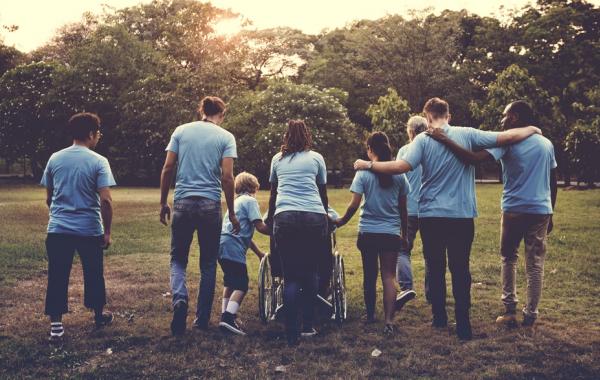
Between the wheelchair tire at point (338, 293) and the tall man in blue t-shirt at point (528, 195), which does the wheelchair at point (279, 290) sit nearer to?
the wheelchair tire at point (338, 293)

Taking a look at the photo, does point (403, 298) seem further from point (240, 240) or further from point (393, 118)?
point (393, 118)

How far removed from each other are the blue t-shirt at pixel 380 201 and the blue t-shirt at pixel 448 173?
1.17 feet

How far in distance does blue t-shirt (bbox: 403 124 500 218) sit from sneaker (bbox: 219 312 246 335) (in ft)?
6.16

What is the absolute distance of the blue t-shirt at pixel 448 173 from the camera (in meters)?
5.27

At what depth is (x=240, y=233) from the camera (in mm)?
5977

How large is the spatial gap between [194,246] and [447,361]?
7.94 m

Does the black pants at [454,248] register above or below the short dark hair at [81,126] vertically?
below

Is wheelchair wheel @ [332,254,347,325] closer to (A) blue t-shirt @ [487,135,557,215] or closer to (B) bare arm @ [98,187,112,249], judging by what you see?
(A) blue t-shirt @ [487,135,557,215]

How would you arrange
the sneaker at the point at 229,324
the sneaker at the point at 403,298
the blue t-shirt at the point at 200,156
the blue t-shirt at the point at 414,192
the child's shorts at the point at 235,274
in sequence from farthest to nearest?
1. the blue t-shirt at the point at 414,192
2. the sneaker at the point at 403,298
3. the child's shorts at the point at 235,274
4. the sneaker at the point at 229,324
5. the blue t-shirt at the point at 200,156

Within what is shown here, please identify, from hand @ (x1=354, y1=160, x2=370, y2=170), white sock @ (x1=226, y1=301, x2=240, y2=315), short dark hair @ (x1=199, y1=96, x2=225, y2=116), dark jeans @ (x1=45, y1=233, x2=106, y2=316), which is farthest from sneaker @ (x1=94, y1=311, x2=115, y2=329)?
hand @ (x1=354, y1=160, x2=370, y2=170)

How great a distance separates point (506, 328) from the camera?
5.70m

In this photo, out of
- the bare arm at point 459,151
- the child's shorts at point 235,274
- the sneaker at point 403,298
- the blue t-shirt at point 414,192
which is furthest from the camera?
the blue t-shirt at point 414,192

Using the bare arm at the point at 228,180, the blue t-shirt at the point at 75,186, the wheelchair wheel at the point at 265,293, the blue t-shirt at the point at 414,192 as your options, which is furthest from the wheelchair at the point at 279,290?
the blue t-shirt at the point at 75,186

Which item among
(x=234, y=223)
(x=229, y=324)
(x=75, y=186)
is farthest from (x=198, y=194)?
(x=229, y=324)
